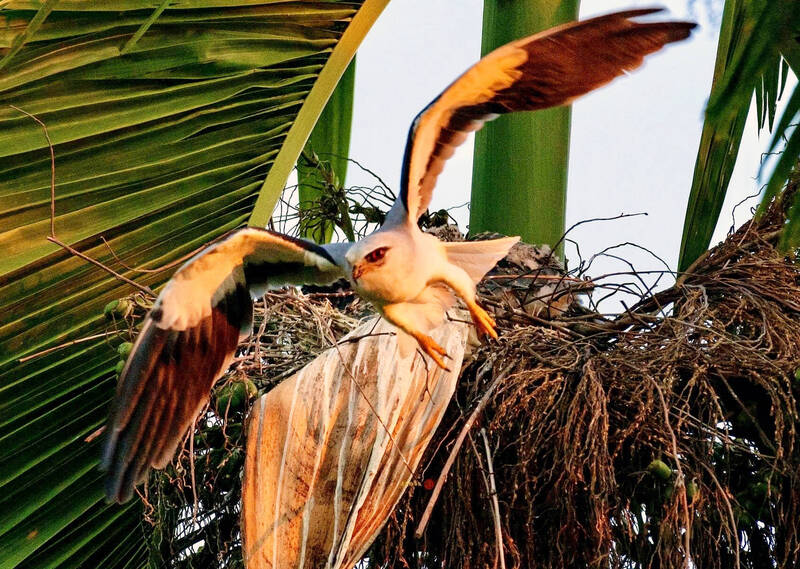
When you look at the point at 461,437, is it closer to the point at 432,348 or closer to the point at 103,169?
the point at 432,348

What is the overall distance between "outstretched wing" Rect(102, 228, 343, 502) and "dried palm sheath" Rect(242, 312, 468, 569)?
21 centimetres

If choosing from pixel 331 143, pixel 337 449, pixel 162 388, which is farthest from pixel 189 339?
pixel 331 143

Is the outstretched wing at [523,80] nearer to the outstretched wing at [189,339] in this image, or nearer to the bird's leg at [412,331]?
the bird's leg at [412,331]

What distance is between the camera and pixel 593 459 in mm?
2602

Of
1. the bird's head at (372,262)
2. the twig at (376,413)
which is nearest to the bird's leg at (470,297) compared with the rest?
the bird's head at (372,262)

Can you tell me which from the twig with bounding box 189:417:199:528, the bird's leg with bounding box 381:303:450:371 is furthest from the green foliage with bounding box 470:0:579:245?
the twig with bounding box 189:417:199:528

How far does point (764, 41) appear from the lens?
1.03 metres

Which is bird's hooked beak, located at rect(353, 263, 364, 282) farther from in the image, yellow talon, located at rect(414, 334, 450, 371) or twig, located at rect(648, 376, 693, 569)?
twig, located at rect(648, 376, 693, 569)

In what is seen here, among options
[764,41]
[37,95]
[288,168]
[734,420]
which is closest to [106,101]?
[37,95]

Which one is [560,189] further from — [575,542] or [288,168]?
[575,542]

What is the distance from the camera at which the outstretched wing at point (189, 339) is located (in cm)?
265

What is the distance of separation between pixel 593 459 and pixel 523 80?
3.14 feet

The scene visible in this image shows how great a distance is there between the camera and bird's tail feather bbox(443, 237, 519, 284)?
2.96 meters

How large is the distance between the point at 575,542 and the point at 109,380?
1.43 m
